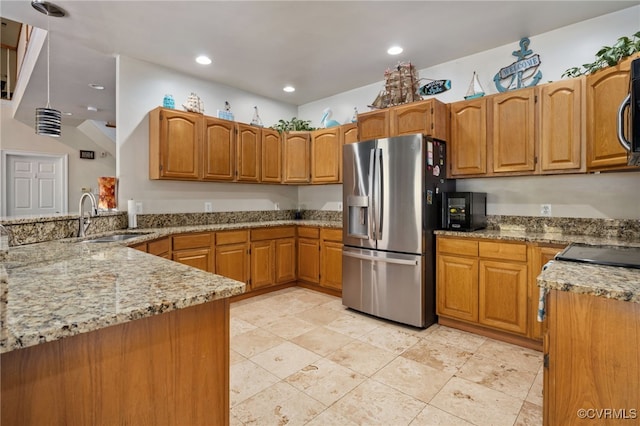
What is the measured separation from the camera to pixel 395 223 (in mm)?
3070

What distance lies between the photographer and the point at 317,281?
13.5 feet

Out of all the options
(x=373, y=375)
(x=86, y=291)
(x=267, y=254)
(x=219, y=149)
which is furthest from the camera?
(x=267, y=254)

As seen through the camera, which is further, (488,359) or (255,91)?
(255,91)

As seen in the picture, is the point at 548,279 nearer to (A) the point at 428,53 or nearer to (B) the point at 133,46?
(A) the point at 428,53

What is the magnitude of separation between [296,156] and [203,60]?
5.39 feet

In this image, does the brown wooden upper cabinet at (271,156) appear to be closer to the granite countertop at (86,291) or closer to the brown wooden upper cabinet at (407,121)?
the brown wooden upper cabinet at (407,121)

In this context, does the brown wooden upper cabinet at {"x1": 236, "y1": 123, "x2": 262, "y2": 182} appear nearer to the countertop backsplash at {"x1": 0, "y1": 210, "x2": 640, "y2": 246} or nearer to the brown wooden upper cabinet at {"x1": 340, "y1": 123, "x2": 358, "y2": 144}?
the countertop backsplash at {"x1": 0, "y1": 210, "x2": 640, "y2": 246}

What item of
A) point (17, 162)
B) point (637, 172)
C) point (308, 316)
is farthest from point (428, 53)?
point (17, 162)

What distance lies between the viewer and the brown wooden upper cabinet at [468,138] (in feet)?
9.89

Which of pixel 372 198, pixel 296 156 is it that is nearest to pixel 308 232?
pixel 296 156

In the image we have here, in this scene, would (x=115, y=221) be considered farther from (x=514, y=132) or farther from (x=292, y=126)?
(x=514, y=132)

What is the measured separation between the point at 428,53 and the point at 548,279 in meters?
2.87

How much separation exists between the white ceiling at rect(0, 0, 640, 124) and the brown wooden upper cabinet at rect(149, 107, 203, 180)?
64cm

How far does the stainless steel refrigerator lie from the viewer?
2955 mm
